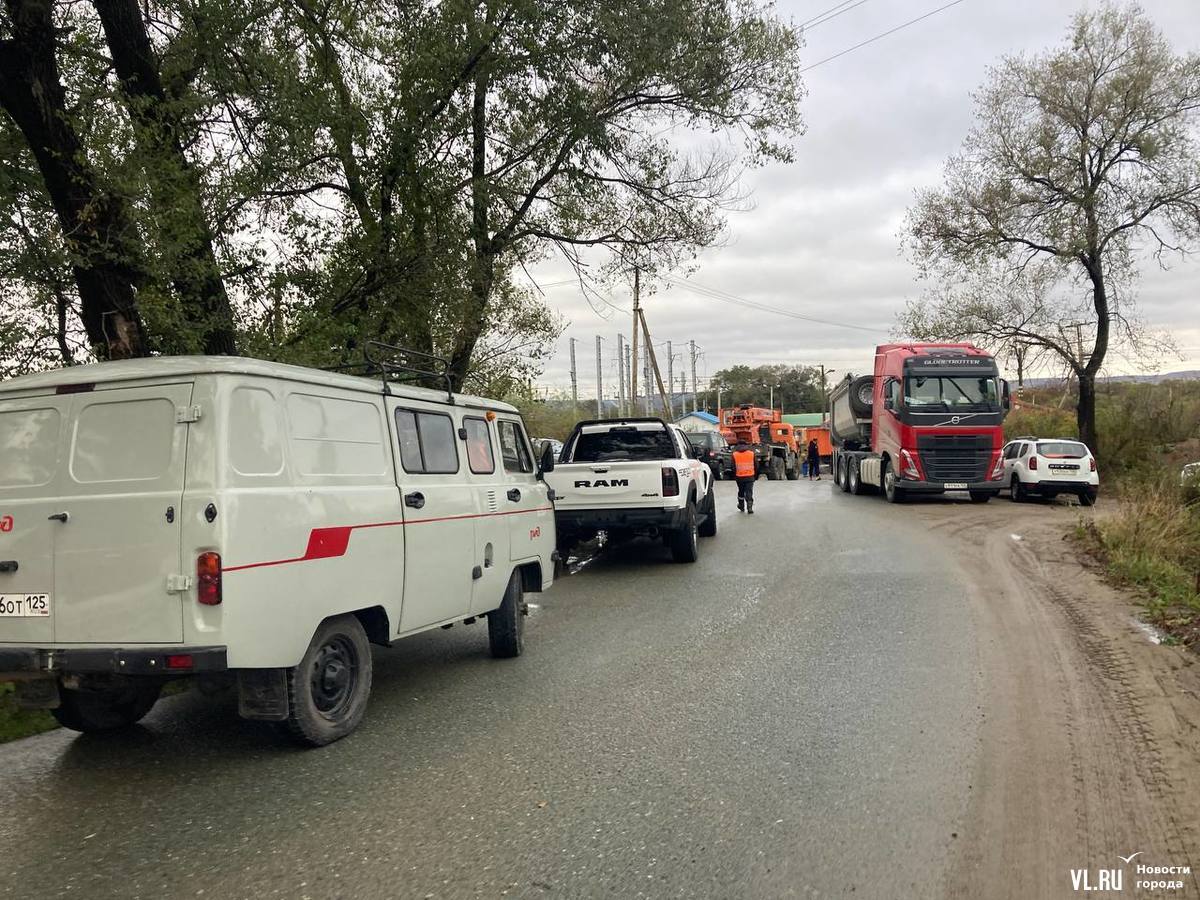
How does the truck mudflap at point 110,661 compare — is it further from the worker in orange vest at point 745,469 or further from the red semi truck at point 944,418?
the red semi truck at point 944,418

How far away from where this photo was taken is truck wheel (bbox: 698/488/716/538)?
15.0 metres

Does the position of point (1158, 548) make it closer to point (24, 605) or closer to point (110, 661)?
point (110, 661)

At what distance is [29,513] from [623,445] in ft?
29.9

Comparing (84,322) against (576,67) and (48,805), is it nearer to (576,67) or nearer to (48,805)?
(48,805)

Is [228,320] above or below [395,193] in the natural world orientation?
below

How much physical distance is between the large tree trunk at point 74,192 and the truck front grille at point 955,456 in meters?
17.2

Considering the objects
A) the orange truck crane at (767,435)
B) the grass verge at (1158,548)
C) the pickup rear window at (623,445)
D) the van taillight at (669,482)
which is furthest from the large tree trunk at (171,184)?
the orange truck crane at (767,435)

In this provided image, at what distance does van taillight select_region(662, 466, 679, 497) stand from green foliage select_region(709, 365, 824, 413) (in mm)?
100638

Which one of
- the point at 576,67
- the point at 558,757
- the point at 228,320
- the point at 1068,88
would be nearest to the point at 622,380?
the point at 1068,88

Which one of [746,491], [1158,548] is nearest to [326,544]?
[1158,548]

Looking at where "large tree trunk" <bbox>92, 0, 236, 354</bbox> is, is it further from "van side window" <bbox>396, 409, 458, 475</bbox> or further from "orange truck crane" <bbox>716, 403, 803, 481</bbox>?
"orange truck crane" <bbox>716, 403, 803, 481</bbox>

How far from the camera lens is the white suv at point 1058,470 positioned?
21.2m

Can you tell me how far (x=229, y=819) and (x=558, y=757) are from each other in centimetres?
166

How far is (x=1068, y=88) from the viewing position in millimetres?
25609
